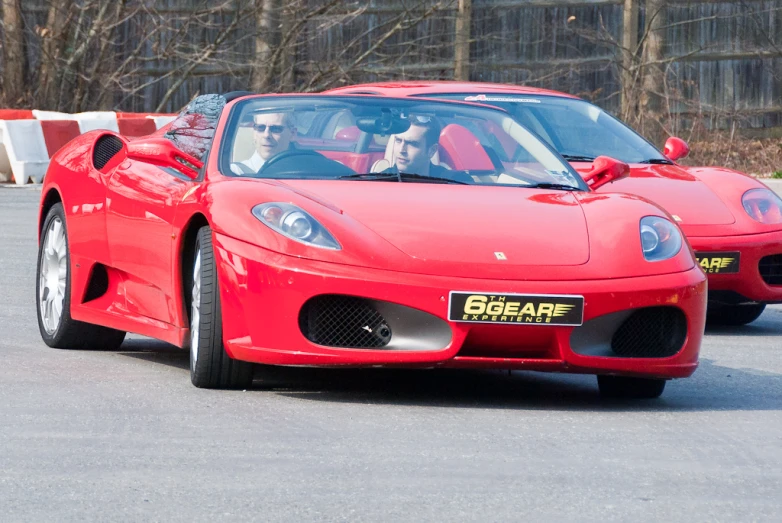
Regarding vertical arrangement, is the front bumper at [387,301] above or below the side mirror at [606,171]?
below

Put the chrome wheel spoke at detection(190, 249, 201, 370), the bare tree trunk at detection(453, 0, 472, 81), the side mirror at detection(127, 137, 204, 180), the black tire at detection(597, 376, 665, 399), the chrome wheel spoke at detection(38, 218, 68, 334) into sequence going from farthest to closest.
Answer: the bare tree trunk at detection(453, 0, 472, 81), the chrome wheel spoke at detection(38, 218, 68, 334), the side mirror at detection(127, 137, 204, 180), the black tire at detection(597, 376, 665, 399), the chrome wheel spoke at detection(190, 249, 201, 370)

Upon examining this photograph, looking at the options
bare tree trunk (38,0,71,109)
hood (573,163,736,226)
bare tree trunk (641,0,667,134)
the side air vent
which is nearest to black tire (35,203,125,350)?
the side air vent

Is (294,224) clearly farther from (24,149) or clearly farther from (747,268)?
(24,149)

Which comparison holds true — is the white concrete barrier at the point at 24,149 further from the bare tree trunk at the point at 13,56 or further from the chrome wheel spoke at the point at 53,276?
the chrome wheel spoke at the point at 53,276

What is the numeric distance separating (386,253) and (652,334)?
1089 millimetres

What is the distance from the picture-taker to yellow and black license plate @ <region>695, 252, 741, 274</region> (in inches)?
334

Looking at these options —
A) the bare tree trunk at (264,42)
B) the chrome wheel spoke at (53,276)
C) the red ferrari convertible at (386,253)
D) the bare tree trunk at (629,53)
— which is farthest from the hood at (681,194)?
the bare tree trunk at (264,42)

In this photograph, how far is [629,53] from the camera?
81.3ft

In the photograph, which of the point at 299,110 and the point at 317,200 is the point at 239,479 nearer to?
the point at 317,200

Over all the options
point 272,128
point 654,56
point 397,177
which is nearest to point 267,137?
point 272,128

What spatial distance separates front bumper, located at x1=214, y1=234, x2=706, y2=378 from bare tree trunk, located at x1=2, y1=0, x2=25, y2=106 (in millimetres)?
19177

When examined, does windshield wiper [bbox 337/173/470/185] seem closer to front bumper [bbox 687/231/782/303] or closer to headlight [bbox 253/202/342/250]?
headlight [bbox 253/202/342/250]

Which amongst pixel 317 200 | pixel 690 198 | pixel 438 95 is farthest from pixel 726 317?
pixel 317 200

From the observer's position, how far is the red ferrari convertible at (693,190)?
8.56 m
